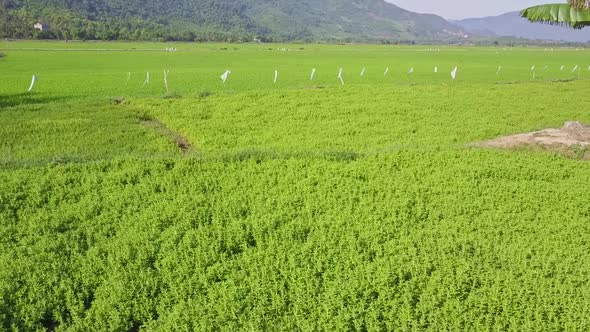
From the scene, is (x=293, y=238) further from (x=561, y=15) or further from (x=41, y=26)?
(x=41, y=26)

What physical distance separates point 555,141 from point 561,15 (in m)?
4.60

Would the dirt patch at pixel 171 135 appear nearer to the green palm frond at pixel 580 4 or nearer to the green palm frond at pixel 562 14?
the green palm frond at pixel 562 14

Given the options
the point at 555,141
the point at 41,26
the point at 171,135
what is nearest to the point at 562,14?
the point at 555,141

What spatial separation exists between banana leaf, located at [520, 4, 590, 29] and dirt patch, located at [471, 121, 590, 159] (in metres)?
3.34

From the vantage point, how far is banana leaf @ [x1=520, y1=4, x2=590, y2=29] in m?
14.4

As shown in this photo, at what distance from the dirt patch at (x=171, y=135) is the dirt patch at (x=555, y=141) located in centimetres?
855

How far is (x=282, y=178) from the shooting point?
9.38 metres

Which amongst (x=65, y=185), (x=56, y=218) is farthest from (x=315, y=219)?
(x=65, y=185)

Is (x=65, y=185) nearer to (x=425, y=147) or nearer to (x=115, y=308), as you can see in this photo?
(x=115, y=308)

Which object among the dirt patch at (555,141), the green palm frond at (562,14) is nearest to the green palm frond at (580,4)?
the green palm frond at (562,14)

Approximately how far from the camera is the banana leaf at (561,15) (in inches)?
567

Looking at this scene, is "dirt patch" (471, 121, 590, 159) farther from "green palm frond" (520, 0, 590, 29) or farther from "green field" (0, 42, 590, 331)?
"green palm frond" (520, 0, 590, 29)

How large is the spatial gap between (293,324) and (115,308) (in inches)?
85.9

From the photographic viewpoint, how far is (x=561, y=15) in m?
14.7
